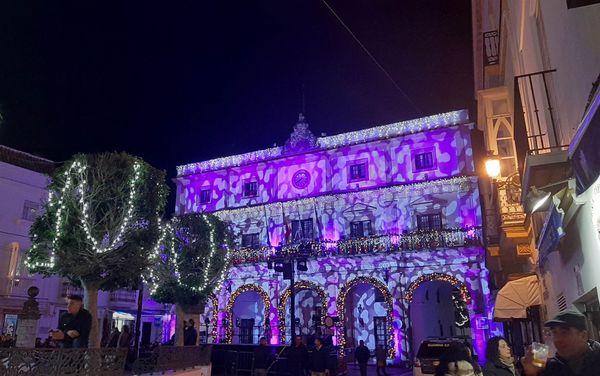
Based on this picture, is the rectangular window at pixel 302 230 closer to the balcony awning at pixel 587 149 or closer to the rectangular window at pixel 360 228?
the rectangular window at pixel 360 228

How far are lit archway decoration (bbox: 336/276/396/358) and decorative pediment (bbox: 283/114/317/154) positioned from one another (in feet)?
31.8

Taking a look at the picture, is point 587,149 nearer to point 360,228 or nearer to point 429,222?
point 429,222

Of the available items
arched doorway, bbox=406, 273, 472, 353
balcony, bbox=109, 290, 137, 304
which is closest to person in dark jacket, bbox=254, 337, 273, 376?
arched doorway, bbox=406, 273, 472, 353

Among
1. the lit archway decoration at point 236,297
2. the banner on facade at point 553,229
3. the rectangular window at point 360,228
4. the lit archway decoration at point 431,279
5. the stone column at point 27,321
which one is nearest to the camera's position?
the banner on facade at point 553,229

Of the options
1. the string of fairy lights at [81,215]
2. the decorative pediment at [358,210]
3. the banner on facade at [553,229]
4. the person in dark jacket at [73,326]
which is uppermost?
the decorative pediment at [358,210]

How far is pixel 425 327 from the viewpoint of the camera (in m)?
29.8

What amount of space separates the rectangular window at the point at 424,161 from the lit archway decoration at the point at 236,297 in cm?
1321

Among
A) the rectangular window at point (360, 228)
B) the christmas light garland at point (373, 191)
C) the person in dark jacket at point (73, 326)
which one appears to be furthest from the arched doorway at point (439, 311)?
the person in dark jacket at point (73, 326)

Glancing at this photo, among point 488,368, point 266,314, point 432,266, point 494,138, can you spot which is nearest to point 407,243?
point 432,266

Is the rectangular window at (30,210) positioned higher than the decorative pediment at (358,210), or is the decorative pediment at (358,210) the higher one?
the decorative pediment at (358,210)

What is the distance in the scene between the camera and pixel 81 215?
12.7 m

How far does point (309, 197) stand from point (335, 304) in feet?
23.7

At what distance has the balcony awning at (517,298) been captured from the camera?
12.5 m

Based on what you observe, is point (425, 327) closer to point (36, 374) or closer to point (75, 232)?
point (75, 232)
